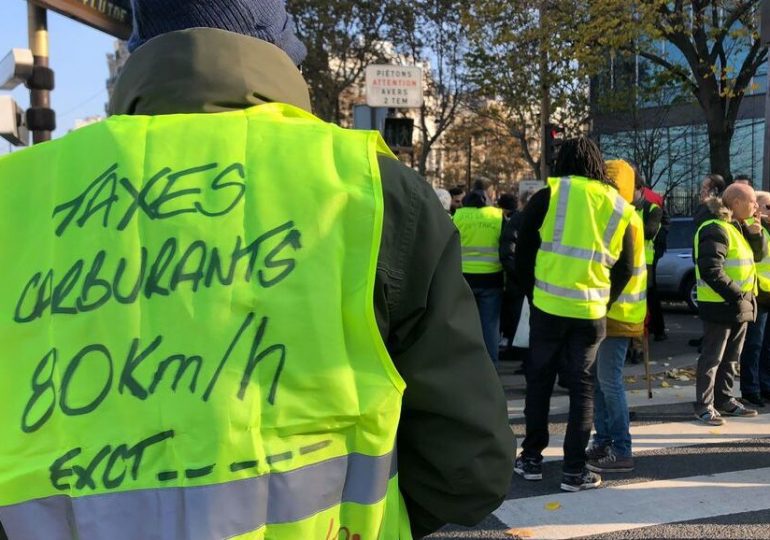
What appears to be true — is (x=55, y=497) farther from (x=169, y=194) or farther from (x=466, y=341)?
(x=466, y=341)

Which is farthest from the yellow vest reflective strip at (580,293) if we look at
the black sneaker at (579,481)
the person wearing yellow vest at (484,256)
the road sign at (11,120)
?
the road sign at (11,120)

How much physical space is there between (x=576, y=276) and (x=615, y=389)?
0.89 m

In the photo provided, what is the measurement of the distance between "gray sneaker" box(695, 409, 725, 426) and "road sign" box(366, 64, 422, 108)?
569cm

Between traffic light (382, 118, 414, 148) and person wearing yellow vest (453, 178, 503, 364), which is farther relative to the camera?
traffic light (382, 118, 414, 148)

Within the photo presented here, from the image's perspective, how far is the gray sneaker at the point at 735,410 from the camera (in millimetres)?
6113

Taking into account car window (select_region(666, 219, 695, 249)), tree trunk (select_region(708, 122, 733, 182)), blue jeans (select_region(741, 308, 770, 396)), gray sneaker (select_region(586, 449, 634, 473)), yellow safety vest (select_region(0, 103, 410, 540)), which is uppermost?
tree trunk (select_region(708, 122, 733, 182))

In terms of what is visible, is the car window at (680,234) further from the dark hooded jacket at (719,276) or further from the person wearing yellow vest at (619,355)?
the person wearing yellow vest at (619,355)

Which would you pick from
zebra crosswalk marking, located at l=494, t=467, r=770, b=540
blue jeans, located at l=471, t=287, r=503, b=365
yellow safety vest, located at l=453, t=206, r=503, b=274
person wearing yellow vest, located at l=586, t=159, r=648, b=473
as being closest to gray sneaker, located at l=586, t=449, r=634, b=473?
person wearing yellow vest, located at l=586, t=159, r=648, b=473

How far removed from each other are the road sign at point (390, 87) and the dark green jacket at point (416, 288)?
8.60 m

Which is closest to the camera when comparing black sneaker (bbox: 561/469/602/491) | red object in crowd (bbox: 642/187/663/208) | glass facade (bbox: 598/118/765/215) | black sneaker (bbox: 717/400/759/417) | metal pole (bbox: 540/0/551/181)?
black sneaker (bbox: 561/469/602/491)

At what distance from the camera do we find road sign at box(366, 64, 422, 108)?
977 cm

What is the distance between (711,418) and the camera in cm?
586

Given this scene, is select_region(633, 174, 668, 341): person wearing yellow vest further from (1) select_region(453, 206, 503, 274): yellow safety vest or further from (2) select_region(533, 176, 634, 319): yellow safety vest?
(2) select_region(533, 176, 634, 319): yellow safety vest

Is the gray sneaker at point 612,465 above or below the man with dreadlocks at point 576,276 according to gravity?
below
